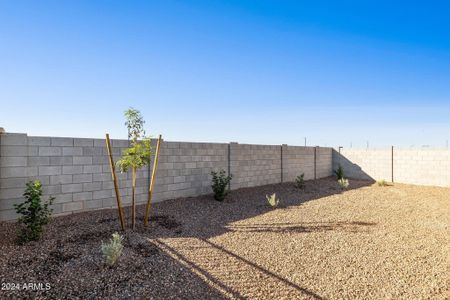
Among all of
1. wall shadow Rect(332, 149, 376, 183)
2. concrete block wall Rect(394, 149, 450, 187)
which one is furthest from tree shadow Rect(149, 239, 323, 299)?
wall shadow Rect(332, 149, 376, 183)

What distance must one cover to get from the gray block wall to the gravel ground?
510mm

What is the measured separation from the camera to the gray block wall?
572 centimetres

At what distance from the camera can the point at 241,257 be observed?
4.43 m

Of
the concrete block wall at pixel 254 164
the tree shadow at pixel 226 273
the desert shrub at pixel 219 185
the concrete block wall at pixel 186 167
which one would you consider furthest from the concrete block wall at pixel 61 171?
the concrete block wall at pixel 254 164

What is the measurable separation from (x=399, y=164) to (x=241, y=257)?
1374 cm

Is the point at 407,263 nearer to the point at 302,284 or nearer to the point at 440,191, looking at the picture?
the point at 302,284

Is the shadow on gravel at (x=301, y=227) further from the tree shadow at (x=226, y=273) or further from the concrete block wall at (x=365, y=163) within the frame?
the concrete block wall at (x=365, y=163)

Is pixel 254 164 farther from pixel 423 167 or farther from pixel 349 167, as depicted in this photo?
pixel 423 167

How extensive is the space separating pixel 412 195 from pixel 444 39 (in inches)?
241

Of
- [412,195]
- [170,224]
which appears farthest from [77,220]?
[412,195]

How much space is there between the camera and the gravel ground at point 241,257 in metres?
3.43

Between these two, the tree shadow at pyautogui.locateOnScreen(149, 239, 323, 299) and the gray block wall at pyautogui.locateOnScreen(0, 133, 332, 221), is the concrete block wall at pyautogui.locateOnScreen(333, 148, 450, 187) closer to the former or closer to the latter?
the gray block wall at pyautogui.locateOnScreen(0, 133, 332, 221)

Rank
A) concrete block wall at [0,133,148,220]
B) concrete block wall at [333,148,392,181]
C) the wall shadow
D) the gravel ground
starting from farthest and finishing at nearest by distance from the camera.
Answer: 1. the wall shadow
2. concrete block wall at [333,148,392,181]
3. concrete block wall at [0,133,148,220]
4. the gravel ground

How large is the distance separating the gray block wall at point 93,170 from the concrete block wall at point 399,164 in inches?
314
